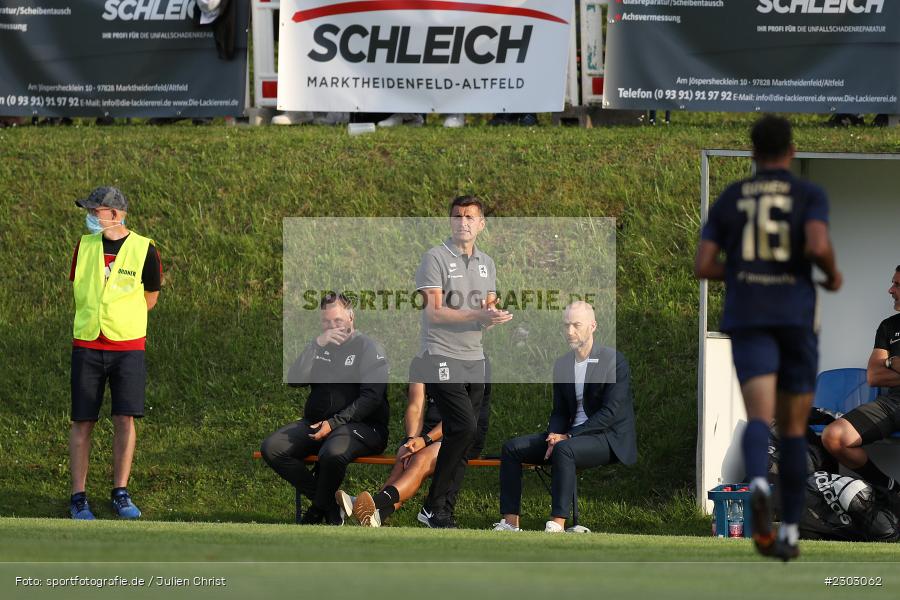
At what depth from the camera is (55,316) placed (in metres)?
13.2

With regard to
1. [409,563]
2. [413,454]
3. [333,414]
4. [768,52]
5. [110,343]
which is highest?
[768,52]

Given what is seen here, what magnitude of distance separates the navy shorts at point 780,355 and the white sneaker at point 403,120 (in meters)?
9.65

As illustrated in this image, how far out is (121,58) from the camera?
49.3ft

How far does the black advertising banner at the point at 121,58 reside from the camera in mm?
14984

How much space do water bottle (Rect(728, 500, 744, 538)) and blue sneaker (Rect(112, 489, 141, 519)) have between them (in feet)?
13.3

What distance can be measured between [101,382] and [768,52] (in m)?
7.26

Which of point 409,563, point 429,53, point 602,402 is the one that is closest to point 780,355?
point 409,563

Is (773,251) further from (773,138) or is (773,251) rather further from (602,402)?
(602,402)

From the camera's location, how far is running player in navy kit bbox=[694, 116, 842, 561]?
6.31m

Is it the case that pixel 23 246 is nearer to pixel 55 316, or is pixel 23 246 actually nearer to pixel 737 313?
pixel 55 316

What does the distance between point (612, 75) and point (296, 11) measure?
3.14m

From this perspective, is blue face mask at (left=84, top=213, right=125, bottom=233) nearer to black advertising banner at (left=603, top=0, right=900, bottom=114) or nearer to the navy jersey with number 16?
the navy jersey with number 16

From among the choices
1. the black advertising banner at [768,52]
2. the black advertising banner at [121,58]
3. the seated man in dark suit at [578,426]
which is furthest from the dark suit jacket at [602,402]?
the black advertising banner at [121,58]

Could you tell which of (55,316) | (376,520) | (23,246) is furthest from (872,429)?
(23,246)
